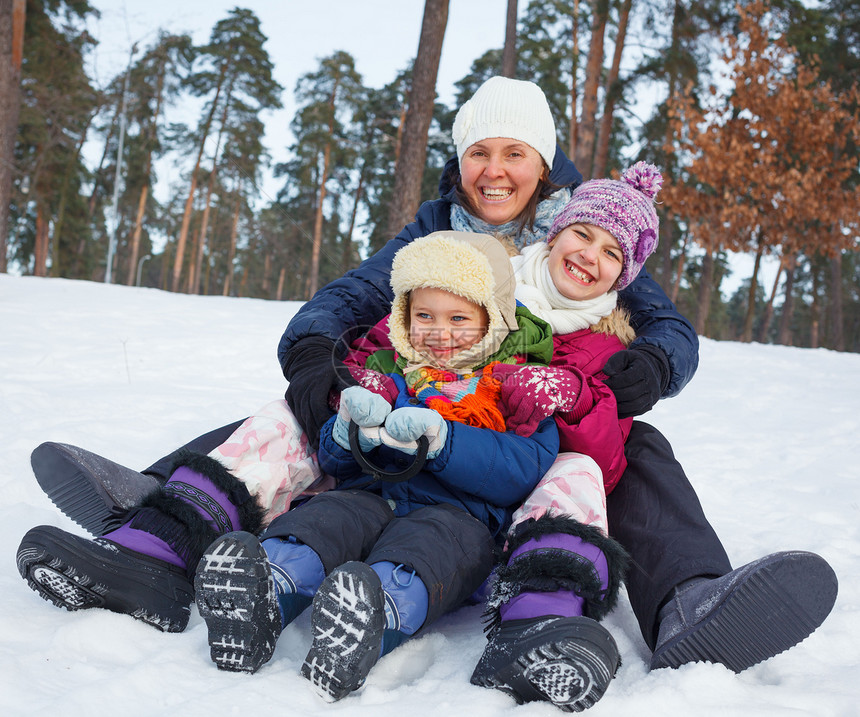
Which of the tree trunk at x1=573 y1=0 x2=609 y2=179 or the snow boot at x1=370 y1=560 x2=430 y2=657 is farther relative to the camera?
the tree trunk at x1=573 y1=0 x2=609 y2=179

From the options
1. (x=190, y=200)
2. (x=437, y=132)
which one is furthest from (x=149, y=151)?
(x=437, y=132)

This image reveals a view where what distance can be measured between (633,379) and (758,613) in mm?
726

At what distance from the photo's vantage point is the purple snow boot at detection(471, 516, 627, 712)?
1.28m

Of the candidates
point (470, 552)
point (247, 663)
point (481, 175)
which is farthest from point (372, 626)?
point (481, 175)

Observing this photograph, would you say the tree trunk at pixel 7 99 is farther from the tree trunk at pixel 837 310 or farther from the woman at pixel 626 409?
the tree trunk at pixel 837 310

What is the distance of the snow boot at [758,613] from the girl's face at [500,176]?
5.02 feet

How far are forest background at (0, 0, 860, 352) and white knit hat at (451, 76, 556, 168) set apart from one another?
734 mm

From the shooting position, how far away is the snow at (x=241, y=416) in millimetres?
1312

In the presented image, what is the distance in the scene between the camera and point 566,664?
128 cm

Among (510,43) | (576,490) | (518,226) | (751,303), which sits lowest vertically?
(576,490)

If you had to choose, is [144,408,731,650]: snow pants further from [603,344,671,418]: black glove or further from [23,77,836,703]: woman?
[603,344,671,418]: black glove

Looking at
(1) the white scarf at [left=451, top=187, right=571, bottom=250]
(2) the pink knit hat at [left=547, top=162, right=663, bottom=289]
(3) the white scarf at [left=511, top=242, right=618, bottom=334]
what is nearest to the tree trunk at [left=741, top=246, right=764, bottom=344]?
(1) the white scarf at [left=451, top=187, right=571, bottom=250]

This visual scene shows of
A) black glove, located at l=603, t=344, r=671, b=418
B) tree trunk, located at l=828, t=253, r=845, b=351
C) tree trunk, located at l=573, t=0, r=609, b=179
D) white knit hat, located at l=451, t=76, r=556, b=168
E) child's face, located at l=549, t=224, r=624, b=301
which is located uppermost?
tree trunk, located at l=573, t=0, r=609, b=179

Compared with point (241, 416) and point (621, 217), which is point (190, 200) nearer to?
point (241, 416)
